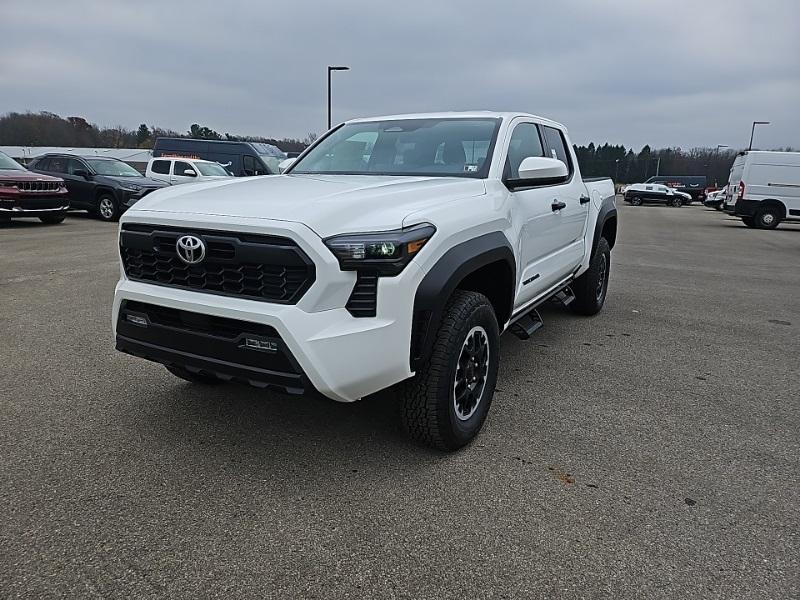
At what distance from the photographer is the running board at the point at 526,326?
4.05m

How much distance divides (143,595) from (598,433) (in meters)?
2.38

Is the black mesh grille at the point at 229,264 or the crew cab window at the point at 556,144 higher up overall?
the crew cab window at the point at 556,144

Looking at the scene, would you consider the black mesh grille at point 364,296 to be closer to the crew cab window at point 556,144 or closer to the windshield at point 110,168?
the crew cab window at point 556,144

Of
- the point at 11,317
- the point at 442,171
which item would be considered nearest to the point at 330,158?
the point at 442,171

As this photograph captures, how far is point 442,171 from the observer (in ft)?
12.0

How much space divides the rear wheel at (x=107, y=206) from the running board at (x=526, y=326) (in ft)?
43.8

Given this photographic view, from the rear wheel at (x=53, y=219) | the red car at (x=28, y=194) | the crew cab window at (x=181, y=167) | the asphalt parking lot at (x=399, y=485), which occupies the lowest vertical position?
the asphalt parking lot at (x=399, y=485)

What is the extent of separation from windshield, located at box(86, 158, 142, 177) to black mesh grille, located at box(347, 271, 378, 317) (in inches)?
580

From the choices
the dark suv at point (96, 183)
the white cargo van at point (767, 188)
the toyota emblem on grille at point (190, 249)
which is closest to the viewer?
the toyota emblem on grille at point (190, 249)

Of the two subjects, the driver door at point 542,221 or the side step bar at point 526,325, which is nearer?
the driver door at point 542,221

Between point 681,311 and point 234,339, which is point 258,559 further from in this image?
point 681,311

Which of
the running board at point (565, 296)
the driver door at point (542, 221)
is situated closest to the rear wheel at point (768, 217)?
the running board at point (565, 296)

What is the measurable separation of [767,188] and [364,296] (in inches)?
788

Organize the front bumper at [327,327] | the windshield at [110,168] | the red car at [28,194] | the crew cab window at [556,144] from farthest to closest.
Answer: the windshield at [110,168]
the red car at [28,194]
the crew cab window at [556,144]
the front bumper at [327,327]
